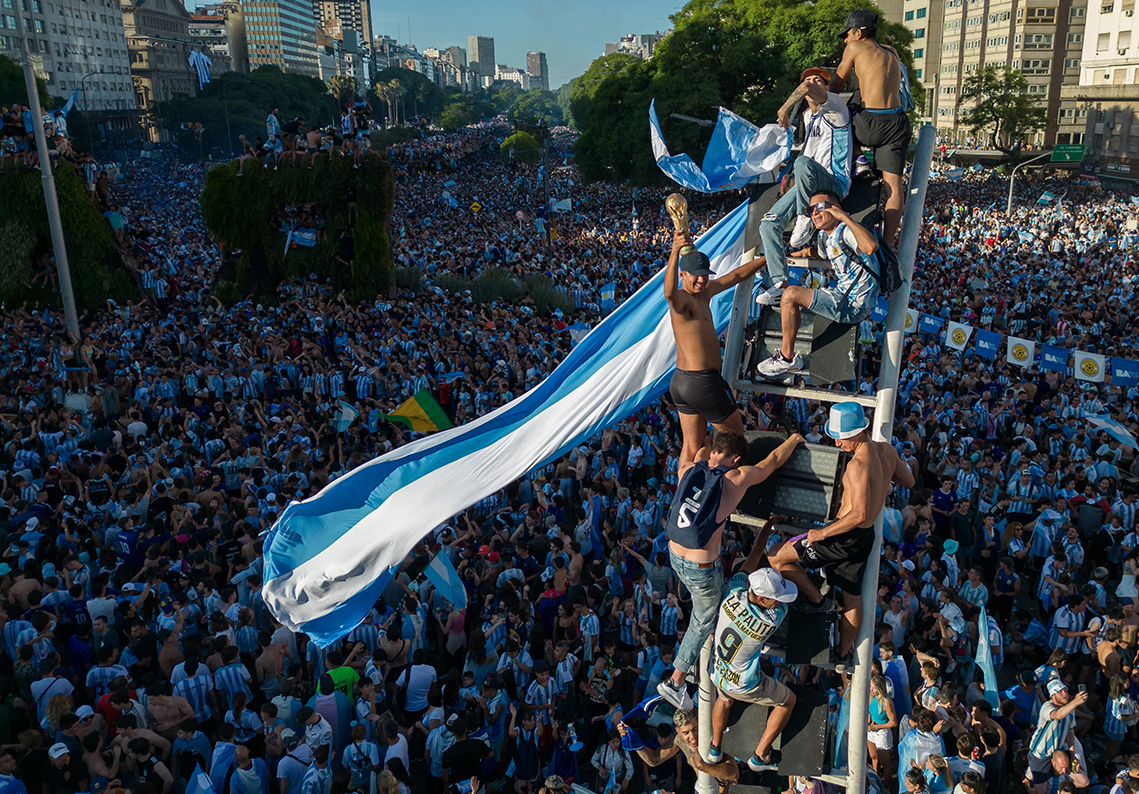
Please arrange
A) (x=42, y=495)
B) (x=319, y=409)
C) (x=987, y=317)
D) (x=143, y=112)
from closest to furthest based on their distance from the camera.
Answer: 1. (x=42, y=495)
2. (x=319, y=409)
3. (x=987, y=317)
4. (x=143, y=112)

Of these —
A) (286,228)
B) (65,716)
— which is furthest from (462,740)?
(286,228)

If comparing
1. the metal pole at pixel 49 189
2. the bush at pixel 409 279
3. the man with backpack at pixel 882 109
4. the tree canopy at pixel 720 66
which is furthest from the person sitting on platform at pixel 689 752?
the tree canopy at pixel 720 66

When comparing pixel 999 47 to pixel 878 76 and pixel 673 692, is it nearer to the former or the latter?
pixel 878 76

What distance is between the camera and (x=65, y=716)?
6.76 m

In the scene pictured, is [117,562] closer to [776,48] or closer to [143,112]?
[776,48]

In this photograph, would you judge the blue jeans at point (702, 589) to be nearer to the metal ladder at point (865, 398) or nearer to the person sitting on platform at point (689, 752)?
the metal ladder at point (865, 398)

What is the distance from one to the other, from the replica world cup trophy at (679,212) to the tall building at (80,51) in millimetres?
81547

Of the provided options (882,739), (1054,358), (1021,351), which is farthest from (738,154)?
(1021,351)

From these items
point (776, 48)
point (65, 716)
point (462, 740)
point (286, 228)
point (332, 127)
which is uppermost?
point (776, 48)

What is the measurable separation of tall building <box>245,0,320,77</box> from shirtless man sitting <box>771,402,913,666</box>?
6818 inches

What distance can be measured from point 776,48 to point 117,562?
133ft

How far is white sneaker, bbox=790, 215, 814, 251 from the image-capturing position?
452 cm

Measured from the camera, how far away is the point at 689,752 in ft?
17.1

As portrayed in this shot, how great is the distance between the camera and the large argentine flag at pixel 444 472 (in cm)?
528
